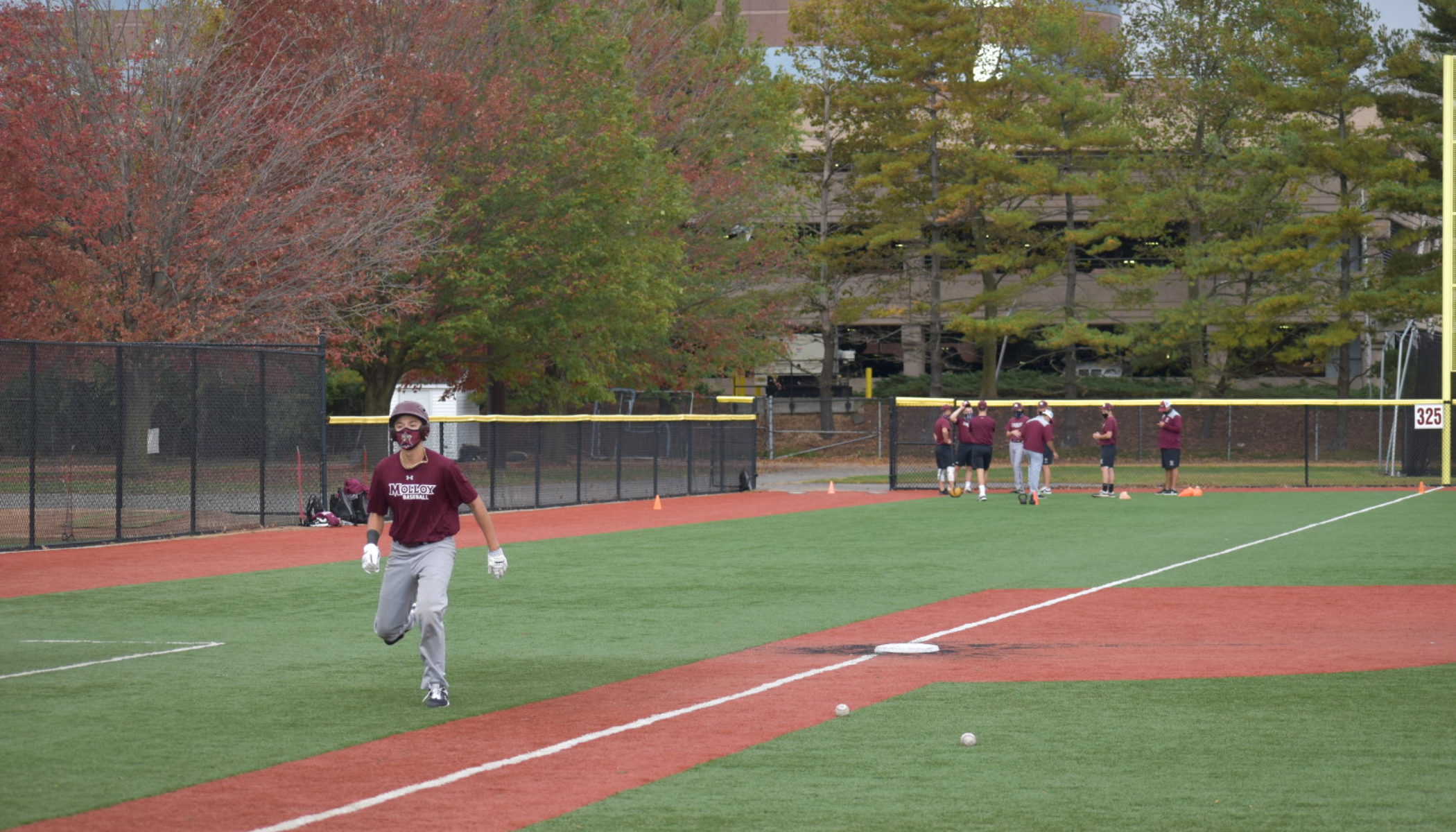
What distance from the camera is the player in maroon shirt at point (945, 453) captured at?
35.6 metres

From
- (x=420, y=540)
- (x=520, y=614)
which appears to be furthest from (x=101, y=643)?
(x=420, y=540)

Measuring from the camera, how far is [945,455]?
118ft

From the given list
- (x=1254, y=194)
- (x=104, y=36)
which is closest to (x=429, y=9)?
(x=104, y=36)

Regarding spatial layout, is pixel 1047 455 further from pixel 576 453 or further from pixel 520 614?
pixel 520 614

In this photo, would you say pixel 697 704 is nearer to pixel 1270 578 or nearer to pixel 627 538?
pixel 1270 578

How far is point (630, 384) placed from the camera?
179ft

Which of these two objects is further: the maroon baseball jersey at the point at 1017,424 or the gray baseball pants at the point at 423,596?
the maroon baseball jersey at the point at 1017,424

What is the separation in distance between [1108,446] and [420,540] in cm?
2652

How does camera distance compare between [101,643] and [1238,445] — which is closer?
[101,643]

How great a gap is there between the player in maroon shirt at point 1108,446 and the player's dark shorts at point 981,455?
7.67 feet

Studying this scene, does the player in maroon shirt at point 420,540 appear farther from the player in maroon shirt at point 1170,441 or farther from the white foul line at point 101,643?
the player in maroon shirt at point 1170,441

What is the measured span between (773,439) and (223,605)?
137 feet

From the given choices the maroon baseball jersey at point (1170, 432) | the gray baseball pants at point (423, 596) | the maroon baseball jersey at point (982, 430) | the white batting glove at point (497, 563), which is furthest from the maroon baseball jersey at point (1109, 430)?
the gray baseball pants at point (423, 596)

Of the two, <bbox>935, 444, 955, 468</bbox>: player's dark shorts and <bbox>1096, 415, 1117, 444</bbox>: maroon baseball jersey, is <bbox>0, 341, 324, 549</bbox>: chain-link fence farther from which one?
<bbox>1096, 415, 1117, 444</bbox>: maroon baseball jersey
